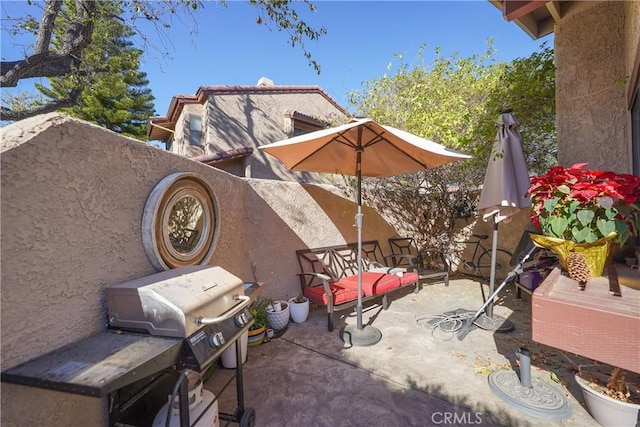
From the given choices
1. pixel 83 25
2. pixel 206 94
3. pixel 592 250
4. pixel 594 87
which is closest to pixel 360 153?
pixel 592 250

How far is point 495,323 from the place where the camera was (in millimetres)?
4129

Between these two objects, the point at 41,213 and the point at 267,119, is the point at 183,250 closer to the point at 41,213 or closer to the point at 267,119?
the point at 41,213

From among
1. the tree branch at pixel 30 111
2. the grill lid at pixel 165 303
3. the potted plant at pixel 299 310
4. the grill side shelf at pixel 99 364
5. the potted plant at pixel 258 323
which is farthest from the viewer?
the tree branch at pixel 30 111

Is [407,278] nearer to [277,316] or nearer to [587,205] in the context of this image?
[277,316]

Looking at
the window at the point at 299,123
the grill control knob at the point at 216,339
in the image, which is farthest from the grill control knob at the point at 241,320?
the window at the point at 299,123

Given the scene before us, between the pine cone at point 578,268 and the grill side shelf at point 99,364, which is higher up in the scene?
the pine cone at point 578,268

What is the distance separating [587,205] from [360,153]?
2576 mm

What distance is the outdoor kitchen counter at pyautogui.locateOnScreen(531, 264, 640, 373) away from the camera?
1.42 meters

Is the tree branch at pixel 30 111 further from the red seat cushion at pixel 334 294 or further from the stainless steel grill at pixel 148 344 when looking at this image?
the red seat cushion at pixel 334 294

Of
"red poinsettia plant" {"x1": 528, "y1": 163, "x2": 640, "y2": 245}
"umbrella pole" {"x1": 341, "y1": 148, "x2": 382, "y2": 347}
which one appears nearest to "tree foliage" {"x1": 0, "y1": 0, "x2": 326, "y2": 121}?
"umbrella pole" {"x1": 341, "y1": 148, "x2": 382, "y2": 347}

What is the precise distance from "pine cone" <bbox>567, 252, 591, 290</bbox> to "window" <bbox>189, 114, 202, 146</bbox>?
11.0 m

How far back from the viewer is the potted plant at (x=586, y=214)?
1.96 metres

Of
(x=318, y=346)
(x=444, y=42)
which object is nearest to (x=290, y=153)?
(x=318, y=346)

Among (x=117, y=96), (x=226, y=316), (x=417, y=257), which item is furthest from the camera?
(x=117, y=96)
